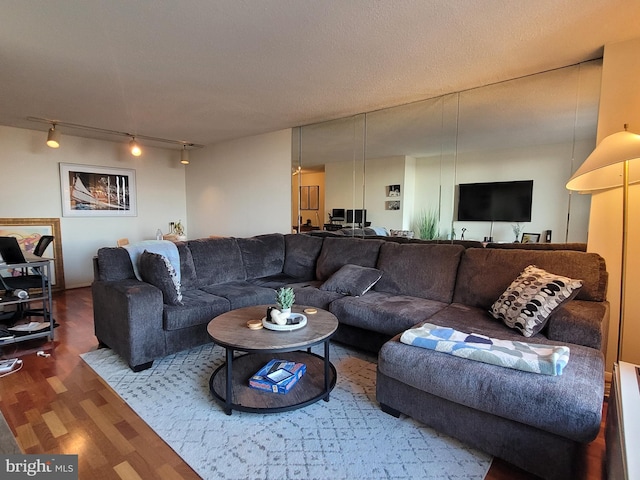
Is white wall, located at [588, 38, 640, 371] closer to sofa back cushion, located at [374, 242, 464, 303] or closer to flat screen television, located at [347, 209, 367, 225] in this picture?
sofa back cushion, located at [374, 242, 464, 303]

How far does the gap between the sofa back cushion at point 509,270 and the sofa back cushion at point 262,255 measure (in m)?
2.08

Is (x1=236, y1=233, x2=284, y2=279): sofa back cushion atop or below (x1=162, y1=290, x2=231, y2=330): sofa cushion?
atop

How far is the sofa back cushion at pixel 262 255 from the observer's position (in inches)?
149

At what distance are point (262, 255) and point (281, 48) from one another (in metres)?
2.27

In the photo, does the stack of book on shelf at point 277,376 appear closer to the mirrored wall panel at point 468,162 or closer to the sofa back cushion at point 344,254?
the sofa back cushion at point 344,254

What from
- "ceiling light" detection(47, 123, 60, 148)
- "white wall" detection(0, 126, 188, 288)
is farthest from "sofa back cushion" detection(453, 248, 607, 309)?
"white wall" detection(0, 126, 188, 288)

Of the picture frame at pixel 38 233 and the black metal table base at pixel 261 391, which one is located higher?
the picture frame at pixel 38 233

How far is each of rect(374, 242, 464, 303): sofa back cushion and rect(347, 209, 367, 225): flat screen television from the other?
0.81 m

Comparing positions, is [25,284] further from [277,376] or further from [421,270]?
[421,270]

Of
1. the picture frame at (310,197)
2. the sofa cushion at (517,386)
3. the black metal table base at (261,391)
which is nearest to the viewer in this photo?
the sofa cushion at (517,386)

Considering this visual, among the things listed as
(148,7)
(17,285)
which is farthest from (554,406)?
(17,285)

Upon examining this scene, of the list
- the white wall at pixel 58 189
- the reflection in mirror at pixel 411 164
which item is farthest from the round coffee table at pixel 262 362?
the white wall at pixel 58 189

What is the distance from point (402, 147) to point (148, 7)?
2691 millimetres

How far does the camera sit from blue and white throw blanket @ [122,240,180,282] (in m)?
2.89
